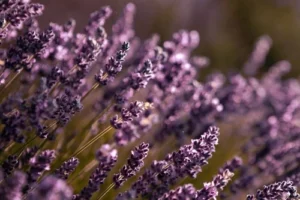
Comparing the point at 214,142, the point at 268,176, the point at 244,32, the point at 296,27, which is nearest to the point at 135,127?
the point at 214,142

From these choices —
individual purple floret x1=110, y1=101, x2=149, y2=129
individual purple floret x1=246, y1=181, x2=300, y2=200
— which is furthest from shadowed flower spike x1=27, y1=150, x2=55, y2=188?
individual purple floret x1=246, y1=181, x2=300, y2=200

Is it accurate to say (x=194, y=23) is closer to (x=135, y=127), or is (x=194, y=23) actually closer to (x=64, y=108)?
(x=135, y=127)

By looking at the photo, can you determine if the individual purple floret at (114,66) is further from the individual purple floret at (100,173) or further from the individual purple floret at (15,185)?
the individual purple floret at (15,185)

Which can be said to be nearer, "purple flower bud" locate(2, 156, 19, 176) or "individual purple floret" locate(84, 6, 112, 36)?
"purple flower bud" locate(2, 156, 19, 176)

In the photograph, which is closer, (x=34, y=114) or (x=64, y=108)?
(x=34, y=114)

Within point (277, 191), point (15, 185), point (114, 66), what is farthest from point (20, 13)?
point (277, 191)

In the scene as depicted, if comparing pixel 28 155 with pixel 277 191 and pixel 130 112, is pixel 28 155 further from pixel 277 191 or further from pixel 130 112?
pixel 277 191

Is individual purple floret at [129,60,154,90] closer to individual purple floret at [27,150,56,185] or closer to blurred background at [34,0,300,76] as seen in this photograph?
individual purple floret at [27,150,56,185]
